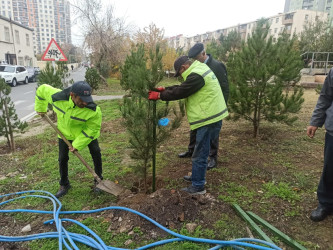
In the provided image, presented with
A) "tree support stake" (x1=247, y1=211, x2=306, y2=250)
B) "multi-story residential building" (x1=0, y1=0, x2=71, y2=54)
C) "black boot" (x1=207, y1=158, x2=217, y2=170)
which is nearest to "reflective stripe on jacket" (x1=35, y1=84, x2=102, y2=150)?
"black boot" (x1=207, y1=158, x2=217, y2=170)

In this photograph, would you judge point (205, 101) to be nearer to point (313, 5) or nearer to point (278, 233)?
point (278, 233)

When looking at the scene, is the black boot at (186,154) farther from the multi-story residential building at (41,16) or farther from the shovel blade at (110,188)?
the multi-story residential building at (41,16)

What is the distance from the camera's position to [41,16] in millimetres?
89625

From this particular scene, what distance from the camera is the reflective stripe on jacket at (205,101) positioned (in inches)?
111

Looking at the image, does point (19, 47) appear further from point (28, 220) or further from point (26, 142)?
point (28, 220)

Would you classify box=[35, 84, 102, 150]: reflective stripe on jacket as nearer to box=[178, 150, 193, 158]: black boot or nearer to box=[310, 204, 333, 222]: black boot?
box=[178, 150, 193, 158]: black boot

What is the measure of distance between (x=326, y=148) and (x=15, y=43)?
1464 inches

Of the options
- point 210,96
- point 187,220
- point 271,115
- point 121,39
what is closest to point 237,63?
point 271,115

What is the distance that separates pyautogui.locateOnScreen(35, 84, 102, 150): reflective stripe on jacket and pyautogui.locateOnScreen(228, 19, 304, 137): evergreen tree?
2900 millimetres

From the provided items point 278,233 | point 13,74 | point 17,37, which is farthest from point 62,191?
point 17,37

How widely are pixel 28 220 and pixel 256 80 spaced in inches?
165

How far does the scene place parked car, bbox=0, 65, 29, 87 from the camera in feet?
58.4

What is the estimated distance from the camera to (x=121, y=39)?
2217cm

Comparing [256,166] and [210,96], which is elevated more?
[210,96]
